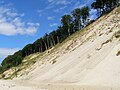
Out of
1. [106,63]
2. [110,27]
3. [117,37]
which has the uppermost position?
[110,27]

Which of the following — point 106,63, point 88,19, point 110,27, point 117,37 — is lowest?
point 106,63

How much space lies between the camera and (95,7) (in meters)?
124

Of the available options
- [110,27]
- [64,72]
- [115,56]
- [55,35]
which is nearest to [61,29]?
[55,35]

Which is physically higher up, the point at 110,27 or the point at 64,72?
the point at 110,27

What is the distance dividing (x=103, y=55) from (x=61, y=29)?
105509 millimetres

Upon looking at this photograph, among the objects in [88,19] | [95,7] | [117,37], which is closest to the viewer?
[117,37]

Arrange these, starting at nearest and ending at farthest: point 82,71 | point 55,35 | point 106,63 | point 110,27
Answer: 1. point 106,63
2. point 82,71
3. point 110,27
4. point 55,35

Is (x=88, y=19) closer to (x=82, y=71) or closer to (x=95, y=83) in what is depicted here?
(x=82, y=71)

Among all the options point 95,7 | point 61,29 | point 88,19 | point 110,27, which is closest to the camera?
point 110,27

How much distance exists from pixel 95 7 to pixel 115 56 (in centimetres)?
8068

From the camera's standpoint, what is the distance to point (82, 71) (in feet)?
162

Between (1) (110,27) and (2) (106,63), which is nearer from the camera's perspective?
(2) (106,63)

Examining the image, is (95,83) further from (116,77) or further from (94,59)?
(94,59)

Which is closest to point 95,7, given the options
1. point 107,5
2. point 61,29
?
point 107,5
